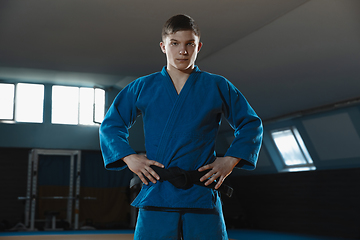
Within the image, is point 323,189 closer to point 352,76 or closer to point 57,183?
point 352,76

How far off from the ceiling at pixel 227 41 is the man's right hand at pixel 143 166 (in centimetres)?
366

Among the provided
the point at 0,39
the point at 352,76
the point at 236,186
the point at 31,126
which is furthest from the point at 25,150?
the point at 352,76

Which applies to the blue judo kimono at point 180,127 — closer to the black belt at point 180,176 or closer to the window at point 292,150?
the black belt at point 180,176

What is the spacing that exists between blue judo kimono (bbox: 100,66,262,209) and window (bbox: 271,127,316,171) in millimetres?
6569

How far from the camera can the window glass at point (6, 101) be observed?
9.00m

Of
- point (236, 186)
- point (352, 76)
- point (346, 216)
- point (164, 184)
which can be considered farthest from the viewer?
point (236, 186)

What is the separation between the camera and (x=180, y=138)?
44.4 inches

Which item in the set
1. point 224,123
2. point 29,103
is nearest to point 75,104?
point 29,103

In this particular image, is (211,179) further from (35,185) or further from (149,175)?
(35,185)

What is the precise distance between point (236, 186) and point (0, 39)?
6.54 metres

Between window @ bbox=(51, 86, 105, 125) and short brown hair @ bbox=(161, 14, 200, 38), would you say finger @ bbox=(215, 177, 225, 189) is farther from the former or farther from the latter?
window @ bbox=(51, 86, 105, 125)

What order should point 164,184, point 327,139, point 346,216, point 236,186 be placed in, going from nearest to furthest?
point 164,184 → point 327,139 → point 346,216 → point 236,186

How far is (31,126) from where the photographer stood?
9.12 meters

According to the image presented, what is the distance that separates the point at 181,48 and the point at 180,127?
0.75ft
